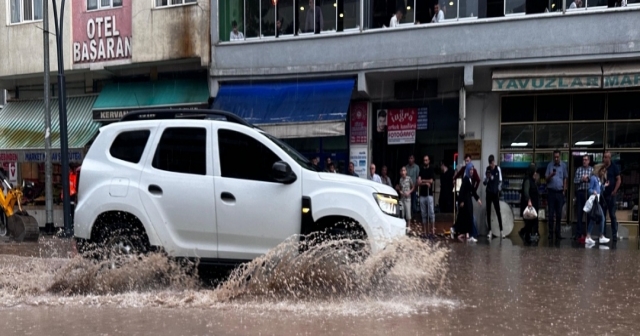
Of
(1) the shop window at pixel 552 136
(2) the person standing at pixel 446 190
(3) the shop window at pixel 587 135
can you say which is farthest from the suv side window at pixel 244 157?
(3) the shop window at pixel 587 135

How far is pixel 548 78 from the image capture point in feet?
44.9

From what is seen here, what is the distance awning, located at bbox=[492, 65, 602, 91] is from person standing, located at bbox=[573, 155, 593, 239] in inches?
68.5

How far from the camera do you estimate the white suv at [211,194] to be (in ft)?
21.9

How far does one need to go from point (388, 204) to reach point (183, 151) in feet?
8.44

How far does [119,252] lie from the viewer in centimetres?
702

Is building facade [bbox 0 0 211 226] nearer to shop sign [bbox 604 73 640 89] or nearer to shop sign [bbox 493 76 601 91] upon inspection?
shop sign [bbox 493 76 601 91]

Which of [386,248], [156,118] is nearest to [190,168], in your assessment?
[156,118]

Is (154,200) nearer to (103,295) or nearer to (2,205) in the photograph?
(103,295)

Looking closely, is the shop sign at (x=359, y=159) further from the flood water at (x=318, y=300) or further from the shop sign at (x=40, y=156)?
the shop sign at (x=40, y=156)

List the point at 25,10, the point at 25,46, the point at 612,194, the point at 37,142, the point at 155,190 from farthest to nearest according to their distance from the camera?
the point at 25,10 → the point at 25,46 → the point at 37,142 → the point at 612,194 → the point at 155,190

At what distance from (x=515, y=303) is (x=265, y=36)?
12174 mm

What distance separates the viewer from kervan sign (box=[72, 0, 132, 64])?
17469mm

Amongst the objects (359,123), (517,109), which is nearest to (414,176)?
(359,123)

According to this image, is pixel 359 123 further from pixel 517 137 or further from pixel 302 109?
pixel 517 137
